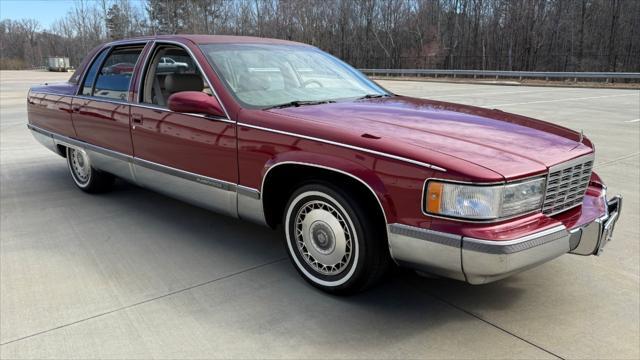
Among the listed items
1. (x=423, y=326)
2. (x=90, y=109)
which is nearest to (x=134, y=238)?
(x=90, y=109)

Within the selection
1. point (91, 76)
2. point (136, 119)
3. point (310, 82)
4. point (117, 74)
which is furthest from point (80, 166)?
point (310, 82)

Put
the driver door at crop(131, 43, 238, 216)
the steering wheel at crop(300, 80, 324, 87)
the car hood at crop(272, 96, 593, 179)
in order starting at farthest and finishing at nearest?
1. the steering wheel at crop(300, 80, 324, 87)
2. the driver door at crop(131, 43, 238, 216)
3. the car hood at crop(272, 96, 593, 179)

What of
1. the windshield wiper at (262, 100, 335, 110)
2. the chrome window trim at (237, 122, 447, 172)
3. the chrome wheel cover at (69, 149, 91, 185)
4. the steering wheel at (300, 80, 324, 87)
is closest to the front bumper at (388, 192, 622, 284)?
the chrome window trim at (237, 122, 447, 172)

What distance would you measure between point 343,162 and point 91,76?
3582 mm

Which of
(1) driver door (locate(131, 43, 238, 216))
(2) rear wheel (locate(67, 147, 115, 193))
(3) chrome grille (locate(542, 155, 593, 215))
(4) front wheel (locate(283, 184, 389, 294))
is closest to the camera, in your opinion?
(3) chrome grille (locate(542, 155, 593, 215))

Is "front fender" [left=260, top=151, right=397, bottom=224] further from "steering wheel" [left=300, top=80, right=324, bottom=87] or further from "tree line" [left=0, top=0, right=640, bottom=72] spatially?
"tree line" [left=0, top=0, right=640, bottom=72]

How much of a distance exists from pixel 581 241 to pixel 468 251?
798 mm

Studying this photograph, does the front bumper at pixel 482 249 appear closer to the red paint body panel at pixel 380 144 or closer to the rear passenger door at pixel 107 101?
the red paint body panel at pixel 380 144

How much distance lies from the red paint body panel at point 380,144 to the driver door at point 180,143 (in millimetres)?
12

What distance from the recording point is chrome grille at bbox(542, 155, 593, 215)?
273cm

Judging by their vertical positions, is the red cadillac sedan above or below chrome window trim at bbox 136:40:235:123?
below

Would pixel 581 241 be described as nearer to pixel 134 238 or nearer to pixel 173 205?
pixel 134 238

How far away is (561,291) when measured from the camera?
3262mm

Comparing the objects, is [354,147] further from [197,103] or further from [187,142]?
[187,142]
